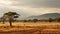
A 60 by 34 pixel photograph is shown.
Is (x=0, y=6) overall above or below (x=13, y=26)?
above

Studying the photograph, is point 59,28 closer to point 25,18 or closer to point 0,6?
point 25,18

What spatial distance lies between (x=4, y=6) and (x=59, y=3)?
2.13m

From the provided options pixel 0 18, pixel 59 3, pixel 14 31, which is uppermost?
pixel 59 3

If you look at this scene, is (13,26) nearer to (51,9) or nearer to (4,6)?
(4,6)

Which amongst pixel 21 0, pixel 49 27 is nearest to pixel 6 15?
pixel 21 0

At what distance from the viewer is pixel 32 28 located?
27.2 ft

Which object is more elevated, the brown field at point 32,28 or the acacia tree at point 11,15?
the acacia tree at point 11,15

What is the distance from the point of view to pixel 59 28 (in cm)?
811

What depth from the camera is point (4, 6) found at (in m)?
8.36

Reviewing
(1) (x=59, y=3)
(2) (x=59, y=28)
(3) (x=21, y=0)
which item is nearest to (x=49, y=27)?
(2) (x=59, y=28)

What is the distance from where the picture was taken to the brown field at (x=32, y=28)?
8148mm

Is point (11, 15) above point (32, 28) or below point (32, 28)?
above

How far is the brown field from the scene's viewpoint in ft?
26.7

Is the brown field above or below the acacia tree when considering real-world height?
below
